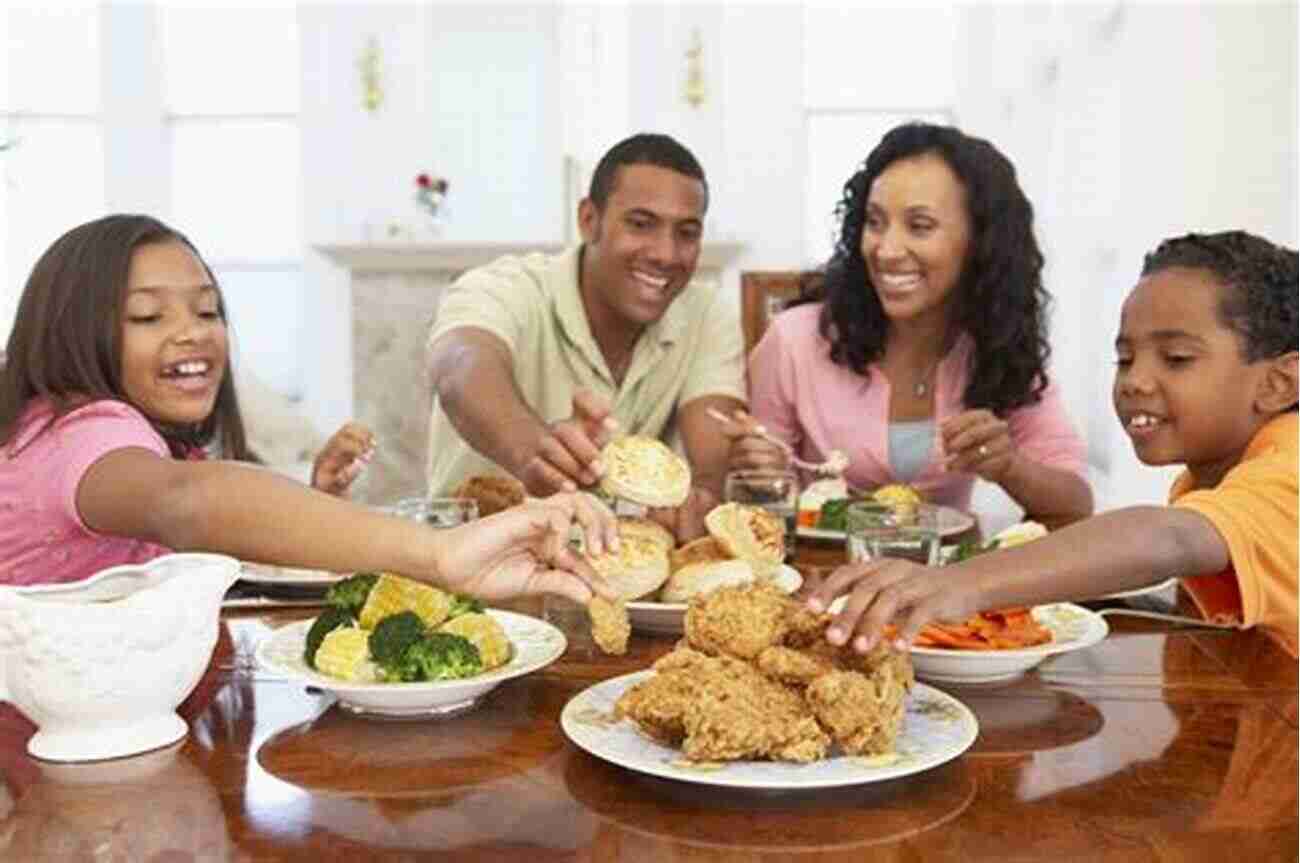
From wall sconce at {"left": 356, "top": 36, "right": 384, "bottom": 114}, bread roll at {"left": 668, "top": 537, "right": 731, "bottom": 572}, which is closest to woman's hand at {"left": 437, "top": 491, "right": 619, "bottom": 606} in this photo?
bread roll at {"left": 668, "top": 537, "right": 731, "bottom": 572}

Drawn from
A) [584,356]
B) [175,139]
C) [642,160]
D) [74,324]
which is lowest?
[584,356]

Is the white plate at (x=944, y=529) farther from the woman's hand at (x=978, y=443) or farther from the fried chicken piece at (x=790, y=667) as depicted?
the fried chicken piece at (x=790, y=667)

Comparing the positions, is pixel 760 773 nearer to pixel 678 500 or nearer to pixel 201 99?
pixel 678 500

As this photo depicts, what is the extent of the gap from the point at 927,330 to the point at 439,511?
1.21 m

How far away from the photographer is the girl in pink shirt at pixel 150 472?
1220 millimetres

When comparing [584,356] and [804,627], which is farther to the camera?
[584,356]

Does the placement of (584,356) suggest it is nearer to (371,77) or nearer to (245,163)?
(371,77)

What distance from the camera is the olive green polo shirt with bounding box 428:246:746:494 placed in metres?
2.57

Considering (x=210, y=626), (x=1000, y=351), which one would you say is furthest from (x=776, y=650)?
(x=1000, y=351)

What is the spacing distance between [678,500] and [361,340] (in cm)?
491

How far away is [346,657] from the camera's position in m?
1.17

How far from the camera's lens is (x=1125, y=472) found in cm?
411

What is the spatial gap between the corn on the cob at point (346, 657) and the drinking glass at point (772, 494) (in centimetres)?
75

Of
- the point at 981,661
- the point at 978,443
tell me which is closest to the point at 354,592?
the point at 981,661
